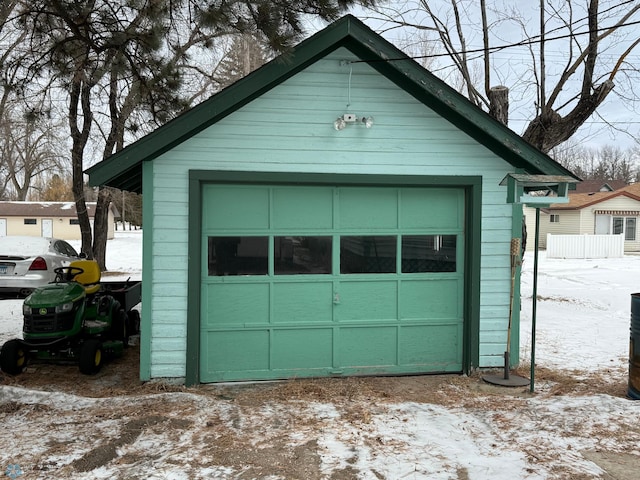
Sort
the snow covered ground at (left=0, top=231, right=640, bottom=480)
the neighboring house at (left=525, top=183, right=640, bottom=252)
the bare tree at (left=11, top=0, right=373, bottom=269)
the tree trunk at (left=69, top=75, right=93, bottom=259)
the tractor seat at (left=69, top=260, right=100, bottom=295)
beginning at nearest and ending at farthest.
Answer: the snow covered ground at (left=0, top=231, right=640, bottom=480) < the bare tree at (left=11, top=0, right=373, bottom=269) < the tractor seat at (left=69, top=260, right=100, bottom=295) < the tree trunk at (left=69, top=75, right=93, bottom=259) < the neighboring house at (left=525, top=183, right=640, bottom=252)

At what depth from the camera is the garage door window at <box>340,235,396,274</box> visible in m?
6.37

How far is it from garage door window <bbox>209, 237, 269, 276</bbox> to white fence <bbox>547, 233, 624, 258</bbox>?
2234 centimetres

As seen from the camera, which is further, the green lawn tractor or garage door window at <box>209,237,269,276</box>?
the green lawn tractor

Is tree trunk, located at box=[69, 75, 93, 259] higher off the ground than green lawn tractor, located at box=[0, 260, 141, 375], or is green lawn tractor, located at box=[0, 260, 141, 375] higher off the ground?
tree trunk, located at box=[69, 75, 93, 259]

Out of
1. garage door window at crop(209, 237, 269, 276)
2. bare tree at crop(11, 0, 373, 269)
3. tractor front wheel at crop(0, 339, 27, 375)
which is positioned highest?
bare tree at crop(11, 0, 373, 269)

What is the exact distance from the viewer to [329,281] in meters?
6.32

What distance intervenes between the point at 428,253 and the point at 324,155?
5.72ft

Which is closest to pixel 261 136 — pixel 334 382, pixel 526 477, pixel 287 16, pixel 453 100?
pixel 287 16

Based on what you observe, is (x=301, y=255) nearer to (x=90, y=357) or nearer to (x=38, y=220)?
(x=90, y=357)

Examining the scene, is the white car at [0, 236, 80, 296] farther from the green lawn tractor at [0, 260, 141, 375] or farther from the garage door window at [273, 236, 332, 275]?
the garage door window at [273, 236, 332, 275]

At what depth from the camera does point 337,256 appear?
632 cm

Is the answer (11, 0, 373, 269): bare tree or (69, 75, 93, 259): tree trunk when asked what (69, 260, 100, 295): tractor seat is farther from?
(69, 75, 93, 259): tree trunk

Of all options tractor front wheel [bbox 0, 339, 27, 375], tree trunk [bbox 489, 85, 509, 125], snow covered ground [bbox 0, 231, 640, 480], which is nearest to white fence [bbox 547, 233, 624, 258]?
tree trunk [bbox 489, 85, 509, 125]

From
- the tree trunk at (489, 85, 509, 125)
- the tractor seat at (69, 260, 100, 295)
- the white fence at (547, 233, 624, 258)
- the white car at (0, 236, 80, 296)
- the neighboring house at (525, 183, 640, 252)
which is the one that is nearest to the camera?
the tractor seat at (69, 260, 100, 295)
